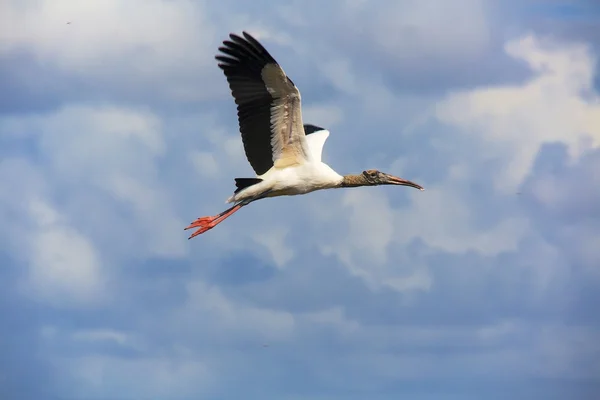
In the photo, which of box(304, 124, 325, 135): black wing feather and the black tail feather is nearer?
the black tail feather

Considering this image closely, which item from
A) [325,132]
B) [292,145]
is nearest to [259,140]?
[292,145]

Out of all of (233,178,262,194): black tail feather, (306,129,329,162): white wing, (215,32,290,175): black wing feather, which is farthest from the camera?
(306,129,329,162): white wing

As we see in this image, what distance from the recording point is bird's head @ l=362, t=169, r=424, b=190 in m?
37.0

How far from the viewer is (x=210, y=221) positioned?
35469 millimetres

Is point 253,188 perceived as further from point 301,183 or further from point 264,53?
point 264,53

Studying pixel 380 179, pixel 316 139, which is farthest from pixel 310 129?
pixel 380 179

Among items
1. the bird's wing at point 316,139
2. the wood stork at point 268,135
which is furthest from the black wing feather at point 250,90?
the bird's wing at point 316,139

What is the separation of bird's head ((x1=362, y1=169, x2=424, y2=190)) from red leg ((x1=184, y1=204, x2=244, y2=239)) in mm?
3349

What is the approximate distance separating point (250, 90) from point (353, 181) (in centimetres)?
414

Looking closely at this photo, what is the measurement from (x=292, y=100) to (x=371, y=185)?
4301 millimetres

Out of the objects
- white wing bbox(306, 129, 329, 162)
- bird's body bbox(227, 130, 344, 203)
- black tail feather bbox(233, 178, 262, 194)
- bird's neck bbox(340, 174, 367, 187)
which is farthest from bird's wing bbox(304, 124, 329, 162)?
black tail feather bbox(233, 178, 262, 194)

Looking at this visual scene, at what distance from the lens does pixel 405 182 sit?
122 feet

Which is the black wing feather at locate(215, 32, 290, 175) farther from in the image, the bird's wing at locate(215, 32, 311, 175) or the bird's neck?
the bird's neck

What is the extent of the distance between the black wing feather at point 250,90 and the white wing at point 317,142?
1631 mm
